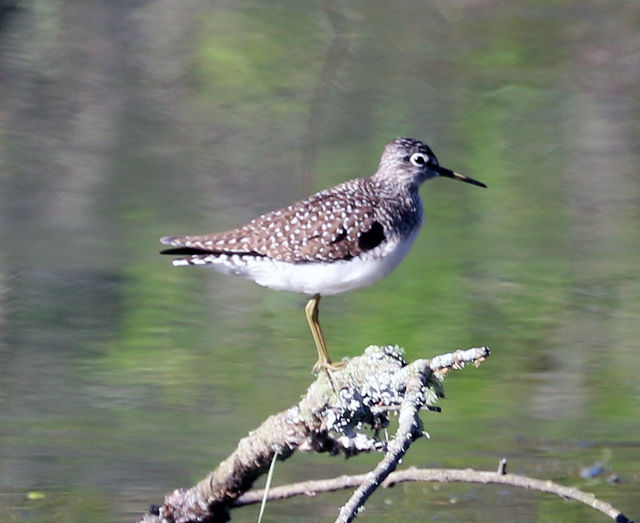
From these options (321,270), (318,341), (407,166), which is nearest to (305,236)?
(321,270)

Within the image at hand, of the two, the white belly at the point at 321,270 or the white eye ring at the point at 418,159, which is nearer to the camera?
the white belly at the point at 321,270

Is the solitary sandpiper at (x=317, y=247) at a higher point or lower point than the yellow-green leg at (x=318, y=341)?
higher

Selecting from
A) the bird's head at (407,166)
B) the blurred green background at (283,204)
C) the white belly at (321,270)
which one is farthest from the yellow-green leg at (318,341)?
the blurred green background at (283,204)

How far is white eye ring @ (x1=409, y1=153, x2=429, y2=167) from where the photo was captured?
7504 millimetres

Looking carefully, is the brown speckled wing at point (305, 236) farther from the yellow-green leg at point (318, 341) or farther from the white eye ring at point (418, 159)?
the white eye ring at point (418, 159)

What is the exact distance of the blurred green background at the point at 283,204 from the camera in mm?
8898

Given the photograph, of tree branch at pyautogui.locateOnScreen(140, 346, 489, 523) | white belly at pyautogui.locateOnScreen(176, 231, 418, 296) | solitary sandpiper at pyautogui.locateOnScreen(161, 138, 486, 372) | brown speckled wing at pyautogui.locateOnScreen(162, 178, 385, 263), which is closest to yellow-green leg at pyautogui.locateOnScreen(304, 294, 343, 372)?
solitary sandpiper at pyautogui.locateOnScreen(161, 138, 486, 372)

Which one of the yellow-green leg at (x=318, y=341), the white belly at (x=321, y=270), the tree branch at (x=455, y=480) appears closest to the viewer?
the tree branch at (x=455, y=480)

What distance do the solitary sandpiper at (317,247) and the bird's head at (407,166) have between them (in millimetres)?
333

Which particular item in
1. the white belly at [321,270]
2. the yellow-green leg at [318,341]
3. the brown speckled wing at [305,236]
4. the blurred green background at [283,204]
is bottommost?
the blurred green background at [283,204]

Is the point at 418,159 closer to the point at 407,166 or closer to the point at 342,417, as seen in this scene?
the point at 407,166

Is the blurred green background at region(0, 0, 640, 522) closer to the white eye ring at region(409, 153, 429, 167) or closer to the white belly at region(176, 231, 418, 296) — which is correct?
the white belly at region(176, 231, 418, 296)

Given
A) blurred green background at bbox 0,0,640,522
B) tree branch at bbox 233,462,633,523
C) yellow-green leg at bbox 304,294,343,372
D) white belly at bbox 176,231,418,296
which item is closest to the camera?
tree branch at bbox 233,462,633,523

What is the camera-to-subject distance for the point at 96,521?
784 centimetres
